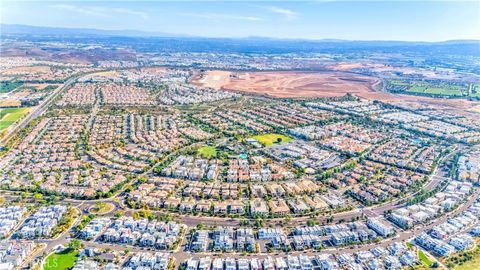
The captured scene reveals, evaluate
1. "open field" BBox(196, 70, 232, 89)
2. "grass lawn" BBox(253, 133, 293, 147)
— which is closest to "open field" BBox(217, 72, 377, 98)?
"open field" BBox(196, 70, 232, 89)

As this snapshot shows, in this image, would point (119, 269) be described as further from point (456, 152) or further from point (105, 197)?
point (456, 152)

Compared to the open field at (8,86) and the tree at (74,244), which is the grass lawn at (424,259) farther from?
the open field at (8,86)

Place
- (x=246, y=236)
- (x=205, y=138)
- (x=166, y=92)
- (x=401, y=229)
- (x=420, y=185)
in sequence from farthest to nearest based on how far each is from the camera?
(x=166, y=92)
(x=205, y=138)
(x=420, y=185)
(x=401, y=229)
(x=246, y=236)

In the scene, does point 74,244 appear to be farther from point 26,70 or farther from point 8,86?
point 26,70

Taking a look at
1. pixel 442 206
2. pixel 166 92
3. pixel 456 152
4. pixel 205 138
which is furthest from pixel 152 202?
pixel 166 92

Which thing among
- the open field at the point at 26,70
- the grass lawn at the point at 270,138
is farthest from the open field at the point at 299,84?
the open field at the point at 26,70

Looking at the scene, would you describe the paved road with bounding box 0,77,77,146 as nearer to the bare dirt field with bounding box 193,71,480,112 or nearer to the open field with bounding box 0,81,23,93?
the open field with bounding box 0,81,23,93
